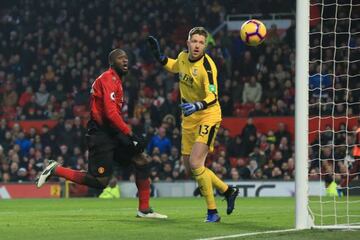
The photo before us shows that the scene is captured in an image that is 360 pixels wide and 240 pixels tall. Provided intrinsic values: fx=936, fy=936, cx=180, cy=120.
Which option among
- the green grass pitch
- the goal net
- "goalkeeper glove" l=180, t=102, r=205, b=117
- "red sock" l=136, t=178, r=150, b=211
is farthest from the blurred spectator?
"goalkeeper glove" l=180, t=102, r=205, b=117

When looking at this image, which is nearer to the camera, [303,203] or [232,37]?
[303,203]

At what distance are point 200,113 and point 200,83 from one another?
0.36m

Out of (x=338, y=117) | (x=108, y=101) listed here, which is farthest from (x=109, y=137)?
(x=338, y=117)

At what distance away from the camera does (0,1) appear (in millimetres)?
32875

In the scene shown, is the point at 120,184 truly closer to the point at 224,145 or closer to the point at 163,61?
the point at 224,145

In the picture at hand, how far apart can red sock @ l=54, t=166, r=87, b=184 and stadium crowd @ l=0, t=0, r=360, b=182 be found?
10.0 metres

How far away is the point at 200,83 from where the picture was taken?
10.8 meters

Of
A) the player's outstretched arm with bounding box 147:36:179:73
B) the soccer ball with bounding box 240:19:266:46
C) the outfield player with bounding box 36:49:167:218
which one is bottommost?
the outfield player with bounding box 36:49:167:218

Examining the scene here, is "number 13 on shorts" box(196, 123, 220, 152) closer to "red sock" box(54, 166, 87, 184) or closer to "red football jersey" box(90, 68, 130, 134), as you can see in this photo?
"red football jersey" box(90, 68, 130, 134)

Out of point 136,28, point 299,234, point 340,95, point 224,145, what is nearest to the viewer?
point 299,234

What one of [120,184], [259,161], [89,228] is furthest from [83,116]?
[89,228]

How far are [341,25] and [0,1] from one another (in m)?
14.5

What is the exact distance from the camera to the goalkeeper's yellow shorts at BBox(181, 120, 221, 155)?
10.7 metres

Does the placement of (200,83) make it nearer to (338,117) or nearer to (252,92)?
(338,117)
